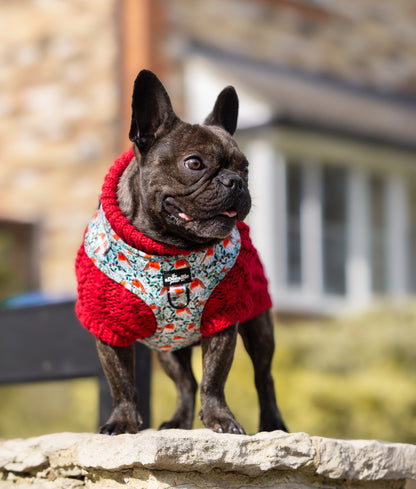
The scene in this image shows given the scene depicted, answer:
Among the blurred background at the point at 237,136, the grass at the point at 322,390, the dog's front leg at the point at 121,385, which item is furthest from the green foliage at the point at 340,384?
the dog's front leg at the point at 121,385

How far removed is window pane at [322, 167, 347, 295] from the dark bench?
7794mm

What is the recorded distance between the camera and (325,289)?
41.5 feet

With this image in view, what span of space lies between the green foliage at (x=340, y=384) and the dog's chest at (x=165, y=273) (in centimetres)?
460

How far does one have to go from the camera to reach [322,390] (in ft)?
27.6

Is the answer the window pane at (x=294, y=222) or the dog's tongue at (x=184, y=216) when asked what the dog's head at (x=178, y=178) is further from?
the window pane at (x=294, y=222)

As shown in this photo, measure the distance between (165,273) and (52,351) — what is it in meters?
1.76

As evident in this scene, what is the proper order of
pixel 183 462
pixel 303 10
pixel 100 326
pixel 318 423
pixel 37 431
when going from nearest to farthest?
pixel 183 462 → pixel 100 326 → pixel 318 423 → pixel 37 431 → pixel 303 10

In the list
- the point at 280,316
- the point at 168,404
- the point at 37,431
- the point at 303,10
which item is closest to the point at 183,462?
the point at 168,404

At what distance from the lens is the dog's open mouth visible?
3.35m

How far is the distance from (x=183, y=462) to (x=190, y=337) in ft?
1.76

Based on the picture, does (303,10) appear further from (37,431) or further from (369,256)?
(37,431)

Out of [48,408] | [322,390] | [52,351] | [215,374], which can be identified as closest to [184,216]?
[215,374]

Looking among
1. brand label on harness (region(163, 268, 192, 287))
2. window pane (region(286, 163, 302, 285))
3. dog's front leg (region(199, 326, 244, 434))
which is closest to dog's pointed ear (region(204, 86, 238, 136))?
brand label on harness (region(163, 268, 192, 287))

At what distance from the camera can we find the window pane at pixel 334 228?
12.8m
